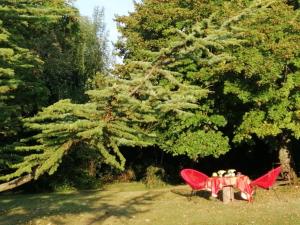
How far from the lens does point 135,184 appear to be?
25.7 meters

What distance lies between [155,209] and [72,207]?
3.23m

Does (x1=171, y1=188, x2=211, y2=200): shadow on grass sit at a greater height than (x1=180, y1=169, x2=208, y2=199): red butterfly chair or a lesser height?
lesser

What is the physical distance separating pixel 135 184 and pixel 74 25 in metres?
9.74

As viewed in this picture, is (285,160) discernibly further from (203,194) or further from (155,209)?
(155,209)

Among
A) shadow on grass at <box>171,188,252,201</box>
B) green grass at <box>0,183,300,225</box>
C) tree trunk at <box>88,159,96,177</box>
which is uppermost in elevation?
tree trunk at <box>88,159,96,177</box>

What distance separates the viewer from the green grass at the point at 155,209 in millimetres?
14094

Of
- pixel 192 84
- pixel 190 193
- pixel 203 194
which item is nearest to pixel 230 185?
pixel 203 194

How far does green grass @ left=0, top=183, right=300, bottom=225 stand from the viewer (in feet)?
46.2

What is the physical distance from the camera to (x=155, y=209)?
16.0 metres

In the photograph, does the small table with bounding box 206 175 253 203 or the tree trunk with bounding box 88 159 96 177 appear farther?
the tree trunk with bounding box 88 159 96 177

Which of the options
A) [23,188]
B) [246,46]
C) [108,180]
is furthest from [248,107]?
[23,188]

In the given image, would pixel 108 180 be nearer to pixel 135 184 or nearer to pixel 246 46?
pixel 135 184

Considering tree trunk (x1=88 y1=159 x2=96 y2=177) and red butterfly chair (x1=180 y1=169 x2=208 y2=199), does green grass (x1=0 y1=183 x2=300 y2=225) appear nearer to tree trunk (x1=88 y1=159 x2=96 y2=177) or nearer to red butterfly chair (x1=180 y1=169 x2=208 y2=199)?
red butterfly chair (x1=180 y1=169 x2=208 y2=199)

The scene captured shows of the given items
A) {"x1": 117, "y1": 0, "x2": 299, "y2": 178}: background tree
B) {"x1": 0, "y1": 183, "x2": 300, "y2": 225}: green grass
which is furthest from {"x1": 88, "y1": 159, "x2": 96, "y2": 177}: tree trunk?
{"x1": 117, "y1": 0, "x2": 299, "y2": 178}: background tree
